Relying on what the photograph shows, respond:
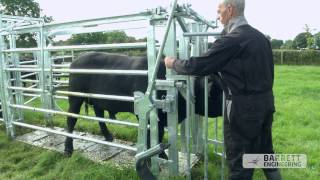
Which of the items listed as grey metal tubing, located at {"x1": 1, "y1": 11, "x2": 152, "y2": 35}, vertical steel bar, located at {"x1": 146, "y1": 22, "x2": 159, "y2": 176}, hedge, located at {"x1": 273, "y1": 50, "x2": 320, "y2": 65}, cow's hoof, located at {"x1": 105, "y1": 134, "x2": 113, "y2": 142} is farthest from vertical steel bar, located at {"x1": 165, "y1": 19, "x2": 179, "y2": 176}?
hedge, located at {"x1": 273, "y1": 50, "x2": 320, "y2": 65}

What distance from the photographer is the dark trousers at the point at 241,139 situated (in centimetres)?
273

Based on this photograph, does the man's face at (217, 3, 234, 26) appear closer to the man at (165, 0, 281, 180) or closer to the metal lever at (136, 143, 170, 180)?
the man at (165, 0, 281, 180)

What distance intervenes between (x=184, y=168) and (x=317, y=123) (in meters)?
3.35

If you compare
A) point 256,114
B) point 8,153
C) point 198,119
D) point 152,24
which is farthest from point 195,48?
point 8,153

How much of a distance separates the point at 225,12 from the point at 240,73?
0.54m

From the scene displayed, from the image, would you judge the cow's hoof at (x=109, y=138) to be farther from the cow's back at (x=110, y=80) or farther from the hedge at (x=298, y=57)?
the hedge at (x=298, y=57)

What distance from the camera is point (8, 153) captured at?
4980 mm

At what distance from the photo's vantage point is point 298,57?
25.4m

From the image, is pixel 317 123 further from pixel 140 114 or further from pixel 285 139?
pixel 140 114

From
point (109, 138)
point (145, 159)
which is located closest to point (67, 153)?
point (109, 138)

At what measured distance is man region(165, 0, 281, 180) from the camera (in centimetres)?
263

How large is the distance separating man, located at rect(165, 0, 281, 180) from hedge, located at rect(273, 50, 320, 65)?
2398cm

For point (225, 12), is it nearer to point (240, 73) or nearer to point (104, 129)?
point (240, 73)

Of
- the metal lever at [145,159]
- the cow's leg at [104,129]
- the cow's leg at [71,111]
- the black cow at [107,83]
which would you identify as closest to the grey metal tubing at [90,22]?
the black cow at [107,83]
